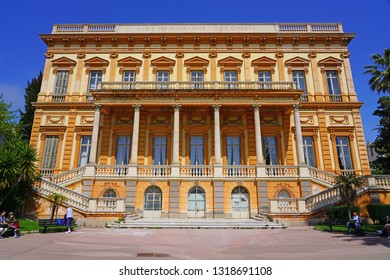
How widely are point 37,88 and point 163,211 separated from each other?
27.5m

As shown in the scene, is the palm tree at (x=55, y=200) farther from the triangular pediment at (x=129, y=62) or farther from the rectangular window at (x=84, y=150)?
the triangular pediment at (x=129, y=62)

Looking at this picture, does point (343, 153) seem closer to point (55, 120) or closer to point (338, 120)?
point (338, 120)

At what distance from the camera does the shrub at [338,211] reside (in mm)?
15428

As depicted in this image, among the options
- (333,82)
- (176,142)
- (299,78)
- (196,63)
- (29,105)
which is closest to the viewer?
(176,142)

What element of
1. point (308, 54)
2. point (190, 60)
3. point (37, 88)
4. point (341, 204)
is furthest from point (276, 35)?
point (37, 88)

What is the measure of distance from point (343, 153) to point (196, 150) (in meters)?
12.8

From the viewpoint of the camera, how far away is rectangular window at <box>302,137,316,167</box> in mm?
22789

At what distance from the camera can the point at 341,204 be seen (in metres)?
16.6

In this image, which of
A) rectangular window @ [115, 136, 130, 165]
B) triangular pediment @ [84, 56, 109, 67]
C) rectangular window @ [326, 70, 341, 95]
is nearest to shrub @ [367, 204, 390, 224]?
rectangular window @ [326, 70, 341, 95]

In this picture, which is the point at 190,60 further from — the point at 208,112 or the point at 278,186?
the point at 278,186

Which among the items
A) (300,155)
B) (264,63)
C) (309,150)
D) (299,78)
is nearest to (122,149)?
(300,155)

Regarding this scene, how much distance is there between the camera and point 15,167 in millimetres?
16250

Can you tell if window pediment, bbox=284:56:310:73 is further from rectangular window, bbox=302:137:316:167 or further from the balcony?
rectangular window, bbox=302:137:316:167

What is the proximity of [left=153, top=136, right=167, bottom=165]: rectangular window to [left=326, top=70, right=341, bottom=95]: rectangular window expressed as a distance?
1613 cm
